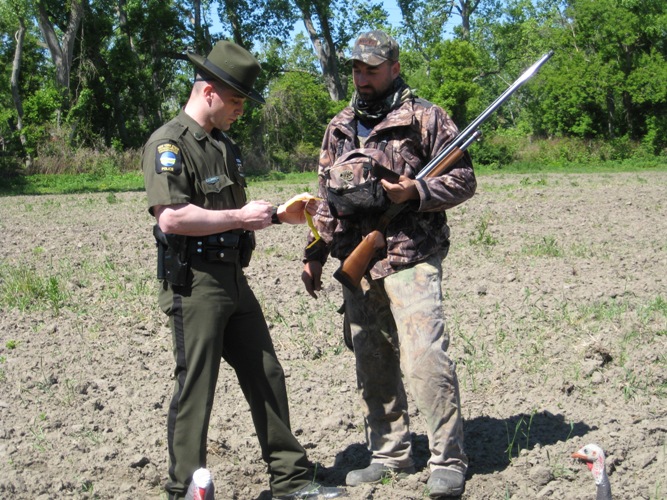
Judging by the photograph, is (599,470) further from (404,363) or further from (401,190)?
(401,190)

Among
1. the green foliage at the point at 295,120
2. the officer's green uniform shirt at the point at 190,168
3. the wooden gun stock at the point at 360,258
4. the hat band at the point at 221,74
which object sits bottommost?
the wooden gun stock at the point at 360,258

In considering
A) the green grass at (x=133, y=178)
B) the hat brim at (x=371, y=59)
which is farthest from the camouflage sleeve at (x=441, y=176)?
the green grass at (x=133, y=178)

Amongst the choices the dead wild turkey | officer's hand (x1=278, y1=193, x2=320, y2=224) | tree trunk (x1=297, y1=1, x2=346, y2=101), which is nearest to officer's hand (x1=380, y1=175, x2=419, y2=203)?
officer's hand (x1=278, y1=193, x2=320, y2=224)

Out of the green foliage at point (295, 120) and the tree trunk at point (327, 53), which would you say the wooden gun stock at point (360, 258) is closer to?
the green foliage at point (295, 120)

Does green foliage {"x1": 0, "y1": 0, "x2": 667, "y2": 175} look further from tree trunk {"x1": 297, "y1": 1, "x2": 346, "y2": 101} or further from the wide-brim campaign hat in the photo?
the wide-brim campaign hat

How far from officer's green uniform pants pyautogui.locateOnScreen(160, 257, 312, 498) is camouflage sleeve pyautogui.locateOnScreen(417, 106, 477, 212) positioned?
0.96 meters

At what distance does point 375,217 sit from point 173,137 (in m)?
1.08

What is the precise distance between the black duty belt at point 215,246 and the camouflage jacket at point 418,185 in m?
0.69

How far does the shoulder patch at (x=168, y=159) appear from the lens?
12.6 feet

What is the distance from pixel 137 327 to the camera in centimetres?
748

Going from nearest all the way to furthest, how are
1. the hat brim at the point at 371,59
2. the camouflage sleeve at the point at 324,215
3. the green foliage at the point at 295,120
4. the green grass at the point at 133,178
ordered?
the hat brim at the point at 371,59 < the camouflage sleeve at the point at 324,215 < the green grass at the point at 133,178 < the green foliage at the point at 295,120

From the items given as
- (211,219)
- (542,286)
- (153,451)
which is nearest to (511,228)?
(542,286)

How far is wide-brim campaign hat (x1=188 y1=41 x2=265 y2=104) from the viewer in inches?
156

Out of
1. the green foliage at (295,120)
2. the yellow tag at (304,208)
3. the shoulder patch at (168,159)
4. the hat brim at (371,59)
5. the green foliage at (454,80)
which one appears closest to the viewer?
the shoulder patch at (168,159)
